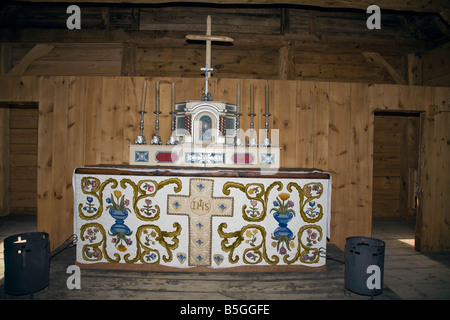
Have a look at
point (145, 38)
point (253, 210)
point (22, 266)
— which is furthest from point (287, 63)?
point (22, 266)

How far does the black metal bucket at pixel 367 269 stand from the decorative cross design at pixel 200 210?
3.80 feet

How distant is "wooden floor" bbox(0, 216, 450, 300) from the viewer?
2.39m

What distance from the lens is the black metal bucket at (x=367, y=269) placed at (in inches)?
92.0

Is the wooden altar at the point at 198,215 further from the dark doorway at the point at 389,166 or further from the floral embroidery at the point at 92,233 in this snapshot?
the dark doorway at the point at 389,166

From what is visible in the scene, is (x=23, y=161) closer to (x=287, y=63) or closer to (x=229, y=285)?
(x=229, y=285)

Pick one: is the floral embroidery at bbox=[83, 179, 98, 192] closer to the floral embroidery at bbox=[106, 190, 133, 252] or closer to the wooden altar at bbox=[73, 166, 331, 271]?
the wooden altar at bbox=[73, 166, 331, 271]

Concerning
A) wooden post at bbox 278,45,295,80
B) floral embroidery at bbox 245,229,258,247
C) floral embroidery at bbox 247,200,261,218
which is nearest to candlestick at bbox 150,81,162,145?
floral embroidery at bbox 247,200,261,218

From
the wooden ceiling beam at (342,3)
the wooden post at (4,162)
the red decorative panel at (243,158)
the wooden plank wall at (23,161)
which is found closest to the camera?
the wooden ceiling beam at (342,3)

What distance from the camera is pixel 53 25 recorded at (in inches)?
212

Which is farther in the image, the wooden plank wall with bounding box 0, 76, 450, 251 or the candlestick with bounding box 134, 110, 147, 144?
the wooden plank wall with bounding box 0, 76, 450, 251

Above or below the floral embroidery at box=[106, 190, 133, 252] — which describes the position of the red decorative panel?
above

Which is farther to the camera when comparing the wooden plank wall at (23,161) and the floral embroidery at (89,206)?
the wooden plank wall at (23,161)

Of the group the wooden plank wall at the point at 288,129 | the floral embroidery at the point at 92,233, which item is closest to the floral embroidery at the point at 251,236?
the wooden plank wall at the point at 288,129

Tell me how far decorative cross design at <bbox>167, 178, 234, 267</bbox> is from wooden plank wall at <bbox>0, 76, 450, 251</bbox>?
52.0 inches
